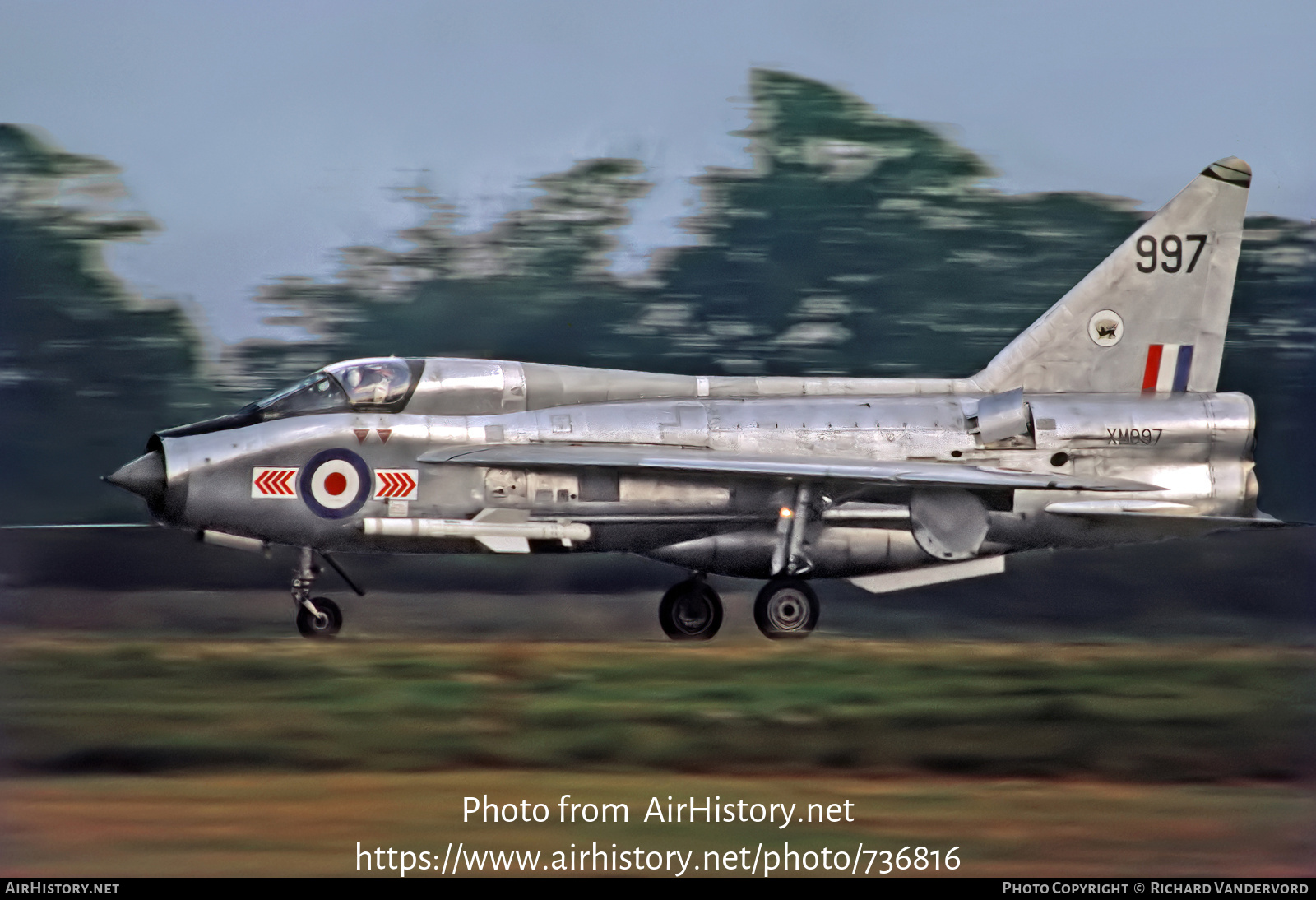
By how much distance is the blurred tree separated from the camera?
17.4 metres

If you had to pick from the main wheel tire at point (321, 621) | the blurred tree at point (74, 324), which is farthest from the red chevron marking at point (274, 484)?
the blurred tree at point (74, 324)

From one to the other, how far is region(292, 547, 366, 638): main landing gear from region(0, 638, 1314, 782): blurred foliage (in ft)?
2.35

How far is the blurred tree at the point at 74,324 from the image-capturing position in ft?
57.1

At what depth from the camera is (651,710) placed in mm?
9594

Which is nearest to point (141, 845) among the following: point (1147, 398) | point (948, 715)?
point (948, 715)

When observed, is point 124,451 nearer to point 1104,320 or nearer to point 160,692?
point 160,692

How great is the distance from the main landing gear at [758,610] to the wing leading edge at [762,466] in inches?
51.0

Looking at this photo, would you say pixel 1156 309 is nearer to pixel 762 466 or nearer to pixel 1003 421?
pixel 1003 421

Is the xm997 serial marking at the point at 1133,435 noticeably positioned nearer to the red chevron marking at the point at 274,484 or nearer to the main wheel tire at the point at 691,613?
the main wheel tire at the point at 691,613

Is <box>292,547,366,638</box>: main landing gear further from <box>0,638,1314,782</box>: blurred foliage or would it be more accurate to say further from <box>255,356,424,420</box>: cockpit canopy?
<box>255,356,424,420</box>: cockpit canopy

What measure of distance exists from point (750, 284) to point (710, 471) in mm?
7025

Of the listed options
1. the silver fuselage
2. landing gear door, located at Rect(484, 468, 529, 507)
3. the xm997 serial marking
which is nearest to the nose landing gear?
the silver fuselage

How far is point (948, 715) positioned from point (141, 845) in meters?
5.13

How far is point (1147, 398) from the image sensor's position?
13297mm
